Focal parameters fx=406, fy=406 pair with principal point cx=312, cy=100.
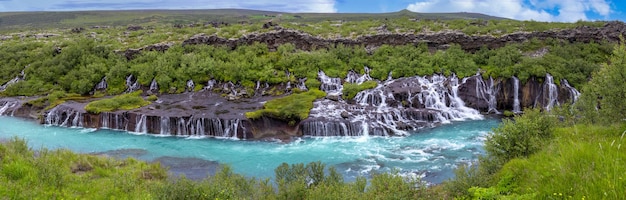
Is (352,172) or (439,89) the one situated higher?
(439,89)

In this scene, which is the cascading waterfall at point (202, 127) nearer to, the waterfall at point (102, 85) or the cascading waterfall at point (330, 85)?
the cascading waterfall at point (330, 85)

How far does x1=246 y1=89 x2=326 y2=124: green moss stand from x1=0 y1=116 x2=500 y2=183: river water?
101 inches

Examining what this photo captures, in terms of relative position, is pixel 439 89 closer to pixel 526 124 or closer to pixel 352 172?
pixel 352 172

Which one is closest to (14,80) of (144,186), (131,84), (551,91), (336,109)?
(131,84)

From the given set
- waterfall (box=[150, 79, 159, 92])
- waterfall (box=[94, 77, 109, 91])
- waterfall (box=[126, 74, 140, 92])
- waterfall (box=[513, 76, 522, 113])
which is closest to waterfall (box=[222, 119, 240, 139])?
waterfall (box=[150, 79, 159, 92])

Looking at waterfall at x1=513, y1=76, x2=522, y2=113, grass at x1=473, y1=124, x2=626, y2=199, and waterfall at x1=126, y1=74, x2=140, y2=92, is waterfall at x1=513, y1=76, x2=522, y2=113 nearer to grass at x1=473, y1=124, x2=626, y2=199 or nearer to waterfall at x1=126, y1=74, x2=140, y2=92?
grass at x1=473, y1=124, x2=626, y2=199

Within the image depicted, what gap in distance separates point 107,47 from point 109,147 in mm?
31997

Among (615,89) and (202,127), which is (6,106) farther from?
(615,89)

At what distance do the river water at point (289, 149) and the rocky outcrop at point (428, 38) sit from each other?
59.1ft

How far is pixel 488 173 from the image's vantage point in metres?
14.5

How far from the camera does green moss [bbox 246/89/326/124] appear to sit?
3478 cm

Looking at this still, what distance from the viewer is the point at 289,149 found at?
30.4 metres

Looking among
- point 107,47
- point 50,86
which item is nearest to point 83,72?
point 50,86

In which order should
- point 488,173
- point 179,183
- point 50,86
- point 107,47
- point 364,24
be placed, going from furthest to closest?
1. point 364,24
2. point 107,47
3. point 50,86
4. point 488,173
5. point 179,183
